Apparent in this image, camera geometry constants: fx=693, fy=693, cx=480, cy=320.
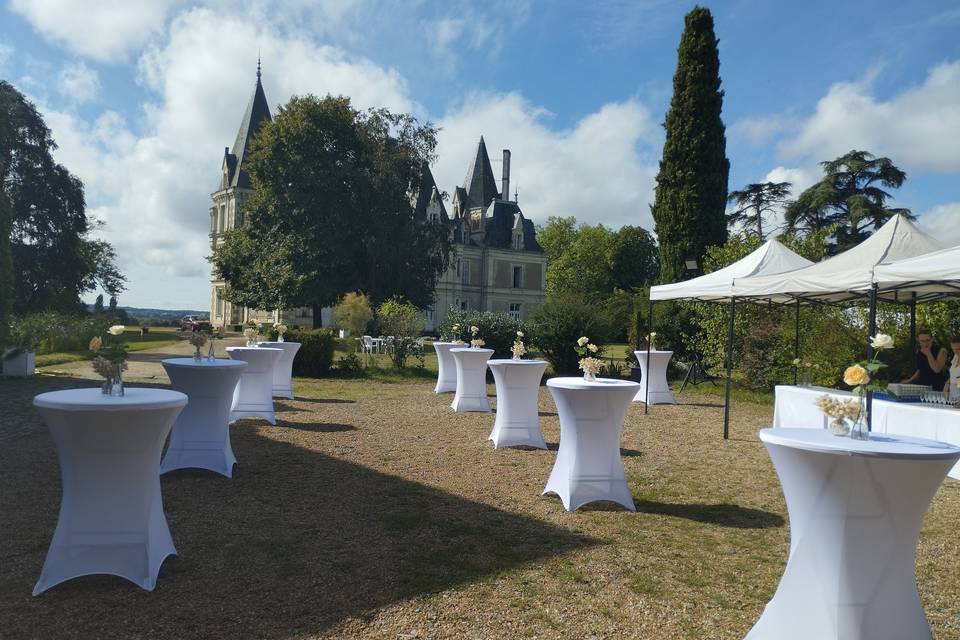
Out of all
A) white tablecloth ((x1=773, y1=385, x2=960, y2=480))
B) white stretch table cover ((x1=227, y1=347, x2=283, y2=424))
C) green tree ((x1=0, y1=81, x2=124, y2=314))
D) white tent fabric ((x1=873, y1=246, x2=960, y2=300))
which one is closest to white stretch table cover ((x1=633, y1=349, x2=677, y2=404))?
white tablecloth ((x1=773, y1=385, x2=960, y2=480))

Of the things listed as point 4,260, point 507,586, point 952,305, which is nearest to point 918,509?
point 507,586

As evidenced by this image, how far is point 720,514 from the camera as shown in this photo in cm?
547

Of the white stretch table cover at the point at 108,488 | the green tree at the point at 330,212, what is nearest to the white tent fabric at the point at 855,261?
the white stretch table cover at the point at 108,488

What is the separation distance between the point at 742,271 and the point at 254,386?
735cm

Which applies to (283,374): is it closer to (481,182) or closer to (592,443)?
(592,443)

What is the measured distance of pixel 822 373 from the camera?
1331cm

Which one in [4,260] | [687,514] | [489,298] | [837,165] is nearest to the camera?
[687,514]

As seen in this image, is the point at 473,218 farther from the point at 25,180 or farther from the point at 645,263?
the point at 25,180

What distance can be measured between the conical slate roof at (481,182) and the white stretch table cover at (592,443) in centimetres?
4853

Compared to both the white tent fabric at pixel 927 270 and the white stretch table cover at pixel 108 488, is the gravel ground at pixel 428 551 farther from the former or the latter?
the white tent fabric at pixel 927 270

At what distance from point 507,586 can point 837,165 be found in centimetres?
3439

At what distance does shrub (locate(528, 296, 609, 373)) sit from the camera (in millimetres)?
16594

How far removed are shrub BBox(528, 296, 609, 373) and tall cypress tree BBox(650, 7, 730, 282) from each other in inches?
159

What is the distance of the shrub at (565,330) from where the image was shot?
16.6 metres
